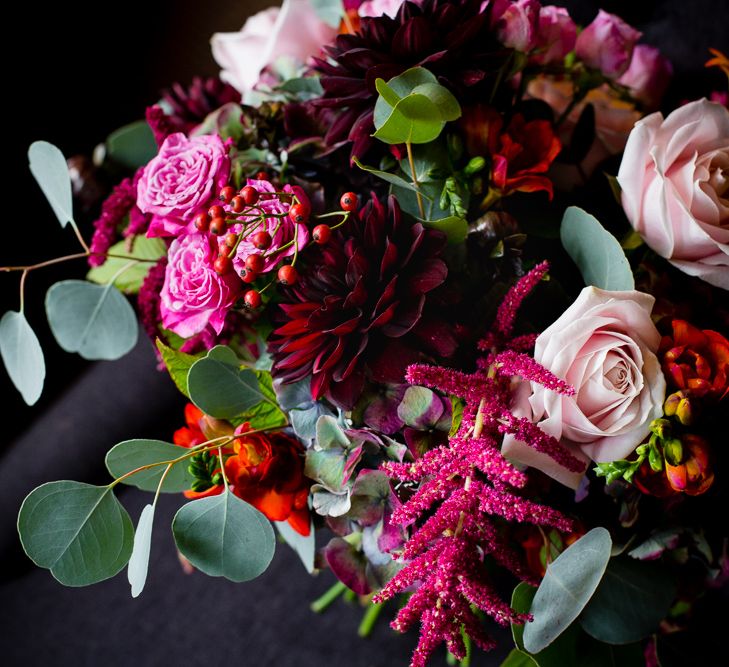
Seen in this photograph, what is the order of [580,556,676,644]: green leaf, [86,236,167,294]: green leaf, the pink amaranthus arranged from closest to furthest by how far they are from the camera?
the pink amaranthus, [580,556,676,644]: green leaf, [86,236,167,294]: green leaf

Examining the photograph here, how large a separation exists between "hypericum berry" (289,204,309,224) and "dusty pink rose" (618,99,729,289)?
238 millimetres

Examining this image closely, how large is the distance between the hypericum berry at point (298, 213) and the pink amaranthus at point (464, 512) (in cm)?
12

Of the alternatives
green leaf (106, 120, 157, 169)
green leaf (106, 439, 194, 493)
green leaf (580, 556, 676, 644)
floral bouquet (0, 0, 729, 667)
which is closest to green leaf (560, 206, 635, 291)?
floral bouquet (0, 0, 729, 667)

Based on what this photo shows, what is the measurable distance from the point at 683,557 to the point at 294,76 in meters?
0.53

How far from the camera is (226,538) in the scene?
1.63 ft

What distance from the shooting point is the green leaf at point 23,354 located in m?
0.57

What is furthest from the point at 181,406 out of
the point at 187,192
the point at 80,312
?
the point at 187,192

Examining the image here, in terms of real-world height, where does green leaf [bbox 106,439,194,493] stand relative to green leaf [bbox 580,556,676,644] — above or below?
above

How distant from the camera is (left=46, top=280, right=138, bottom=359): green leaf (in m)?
0.61

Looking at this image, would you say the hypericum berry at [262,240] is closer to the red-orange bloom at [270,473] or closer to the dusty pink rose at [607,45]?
the red-orange bloom at [270,473]

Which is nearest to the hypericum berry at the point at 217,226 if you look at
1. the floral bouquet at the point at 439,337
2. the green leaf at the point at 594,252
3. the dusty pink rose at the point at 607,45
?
the floral bouquet at the point at 439,337

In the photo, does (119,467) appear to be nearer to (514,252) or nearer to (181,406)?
(514,252)

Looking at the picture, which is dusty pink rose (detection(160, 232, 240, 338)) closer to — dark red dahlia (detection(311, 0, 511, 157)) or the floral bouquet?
the floral bouquet

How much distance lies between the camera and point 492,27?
54 cm
